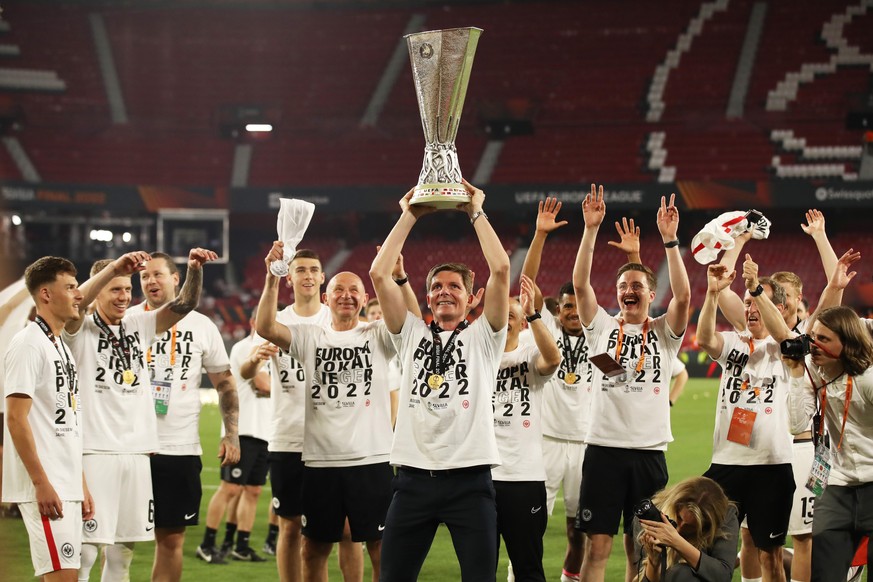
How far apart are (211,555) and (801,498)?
4.64 m

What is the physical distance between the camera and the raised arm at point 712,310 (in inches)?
240

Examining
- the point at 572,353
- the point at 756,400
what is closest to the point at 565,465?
the point at 572,353

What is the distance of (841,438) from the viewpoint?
520cm

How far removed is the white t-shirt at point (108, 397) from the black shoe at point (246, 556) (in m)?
2.58

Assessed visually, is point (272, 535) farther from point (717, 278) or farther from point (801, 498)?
point (717, 278)

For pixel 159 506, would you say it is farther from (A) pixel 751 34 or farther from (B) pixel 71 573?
(A) pixel 751 34

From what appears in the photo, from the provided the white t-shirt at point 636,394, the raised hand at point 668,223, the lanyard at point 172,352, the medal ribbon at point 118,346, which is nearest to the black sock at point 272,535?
the lanyard at point 172,352

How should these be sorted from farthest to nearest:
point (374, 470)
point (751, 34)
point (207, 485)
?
point (751, 34) < point (207, 485) < point (374, 470)

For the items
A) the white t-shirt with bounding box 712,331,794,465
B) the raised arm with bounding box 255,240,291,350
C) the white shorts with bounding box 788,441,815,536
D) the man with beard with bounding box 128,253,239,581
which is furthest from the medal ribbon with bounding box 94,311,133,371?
the white shorts with bounding box 788,441,815,536

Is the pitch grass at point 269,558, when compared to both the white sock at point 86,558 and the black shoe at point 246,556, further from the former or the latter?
the white sock at point 86,558

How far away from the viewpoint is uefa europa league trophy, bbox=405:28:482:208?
5.11 metres

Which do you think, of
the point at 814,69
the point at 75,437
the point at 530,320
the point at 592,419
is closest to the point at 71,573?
the point at 75,437

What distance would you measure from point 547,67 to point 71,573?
3024cm

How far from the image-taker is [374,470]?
20.6 feet
